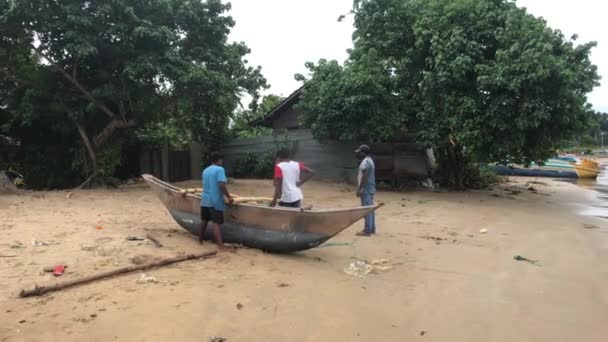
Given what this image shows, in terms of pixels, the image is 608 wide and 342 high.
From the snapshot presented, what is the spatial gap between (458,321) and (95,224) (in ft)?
20.7

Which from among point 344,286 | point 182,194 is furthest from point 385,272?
point 182,194

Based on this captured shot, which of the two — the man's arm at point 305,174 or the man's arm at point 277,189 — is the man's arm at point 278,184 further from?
the man's arm at point 305,174

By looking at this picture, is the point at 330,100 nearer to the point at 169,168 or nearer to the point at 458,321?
the point at 169,168

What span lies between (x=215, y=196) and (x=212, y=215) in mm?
298

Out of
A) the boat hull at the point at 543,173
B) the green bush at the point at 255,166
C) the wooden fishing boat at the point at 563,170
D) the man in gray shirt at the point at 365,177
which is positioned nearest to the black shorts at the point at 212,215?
the man in gray shirt at the point at 365,177

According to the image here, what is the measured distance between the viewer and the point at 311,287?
5.55 m

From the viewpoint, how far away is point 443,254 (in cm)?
754

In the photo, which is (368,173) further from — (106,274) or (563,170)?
(563,170)

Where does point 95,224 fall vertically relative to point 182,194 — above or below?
below

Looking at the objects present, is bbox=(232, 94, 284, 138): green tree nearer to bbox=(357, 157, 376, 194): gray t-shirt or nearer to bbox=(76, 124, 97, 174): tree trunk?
bbox=(76, 124, 97, 174): tree trunk

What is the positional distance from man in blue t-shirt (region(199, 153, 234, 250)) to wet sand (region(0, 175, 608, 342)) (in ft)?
1.29

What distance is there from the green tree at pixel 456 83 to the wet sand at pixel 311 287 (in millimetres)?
3821

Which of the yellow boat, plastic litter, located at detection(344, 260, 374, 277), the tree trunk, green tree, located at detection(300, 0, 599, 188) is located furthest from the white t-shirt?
the yellow boat

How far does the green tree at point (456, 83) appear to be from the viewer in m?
11.9
